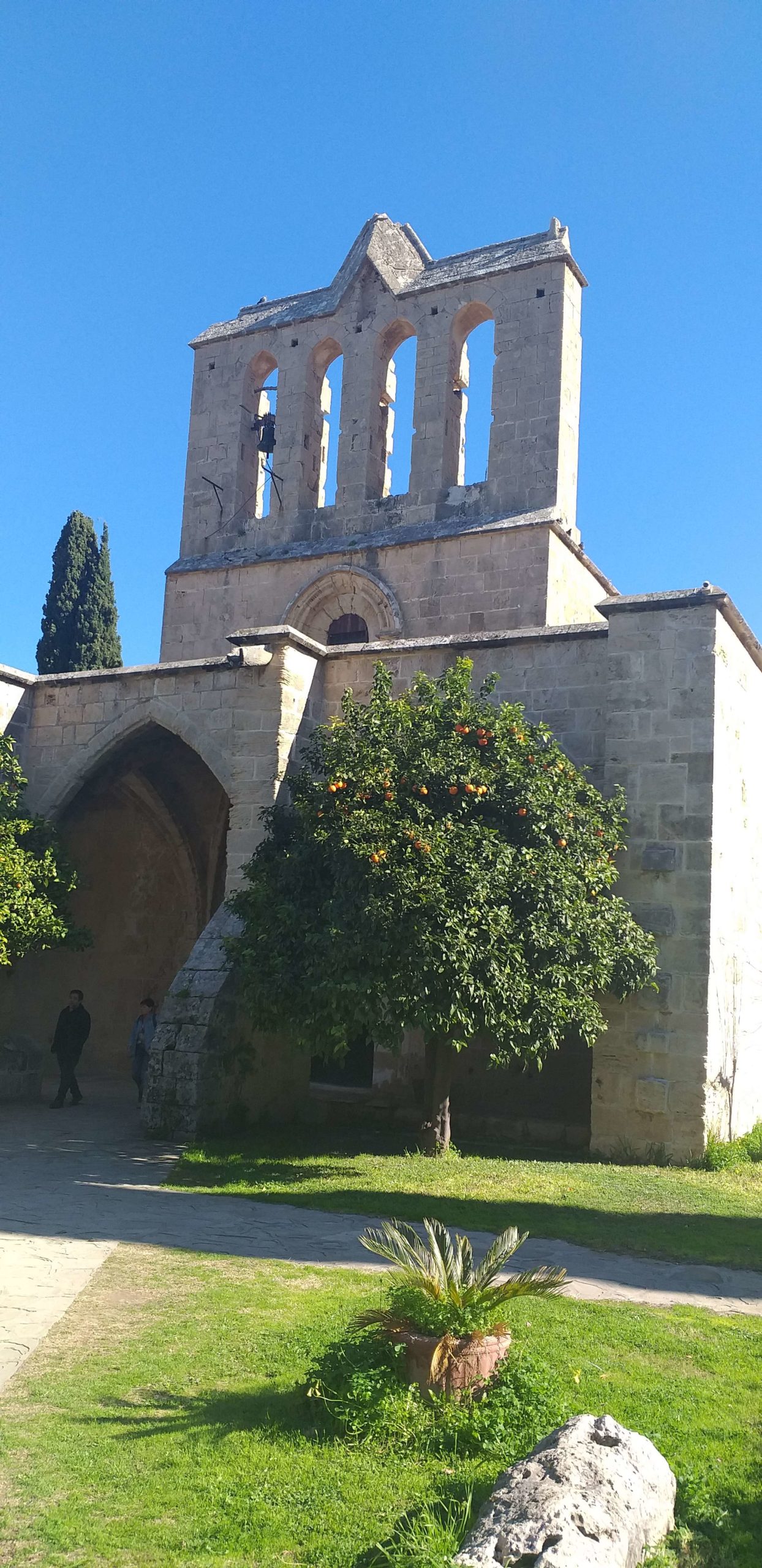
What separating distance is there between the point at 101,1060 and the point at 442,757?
9.03 metres

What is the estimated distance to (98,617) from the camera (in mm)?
25406

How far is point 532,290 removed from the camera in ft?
52.0

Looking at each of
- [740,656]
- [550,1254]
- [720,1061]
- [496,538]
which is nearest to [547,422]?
[496,538]

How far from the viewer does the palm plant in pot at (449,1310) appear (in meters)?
4.11

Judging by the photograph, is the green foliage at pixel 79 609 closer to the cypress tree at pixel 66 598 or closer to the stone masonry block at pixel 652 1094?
the cypress tree at pixel 66 598

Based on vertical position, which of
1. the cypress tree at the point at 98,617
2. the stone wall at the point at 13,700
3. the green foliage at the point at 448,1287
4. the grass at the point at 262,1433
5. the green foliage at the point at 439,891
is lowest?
the grass at the point at 262,1433

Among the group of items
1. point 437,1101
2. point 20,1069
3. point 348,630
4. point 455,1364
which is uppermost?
point 348,630

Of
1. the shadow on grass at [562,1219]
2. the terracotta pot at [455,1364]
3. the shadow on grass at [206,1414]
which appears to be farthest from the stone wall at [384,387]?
the shadow on grass at [206,1414]

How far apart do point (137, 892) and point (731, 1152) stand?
9445 mm

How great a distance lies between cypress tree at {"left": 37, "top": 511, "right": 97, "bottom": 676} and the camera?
25109 mm

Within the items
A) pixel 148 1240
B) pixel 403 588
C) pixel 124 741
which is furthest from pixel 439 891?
pixel 403 588

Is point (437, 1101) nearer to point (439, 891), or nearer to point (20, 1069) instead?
point (439, 891)

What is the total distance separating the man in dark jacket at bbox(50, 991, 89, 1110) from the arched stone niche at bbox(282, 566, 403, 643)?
6.30m

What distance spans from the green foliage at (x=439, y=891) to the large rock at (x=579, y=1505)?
191 inches
